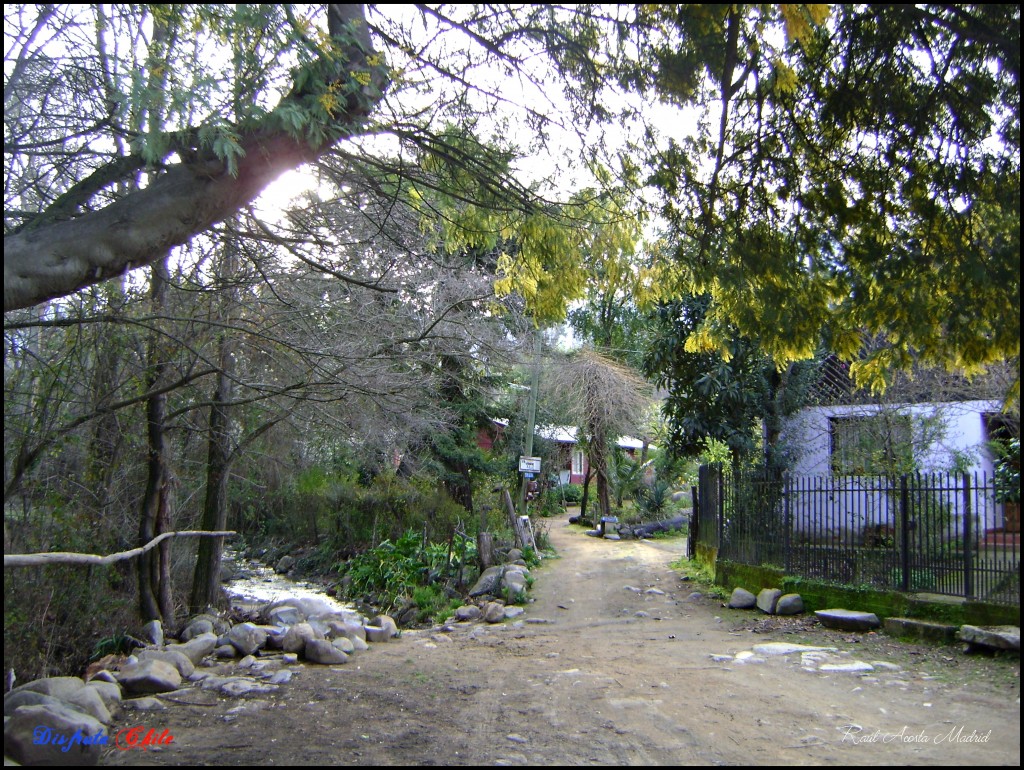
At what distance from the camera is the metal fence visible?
347 inches

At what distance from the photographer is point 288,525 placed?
2164 centimetres

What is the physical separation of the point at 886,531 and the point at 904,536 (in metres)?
0.62

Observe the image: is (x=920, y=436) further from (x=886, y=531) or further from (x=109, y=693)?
(x=109, y=693)


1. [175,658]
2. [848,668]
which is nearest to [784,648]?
[848,668]

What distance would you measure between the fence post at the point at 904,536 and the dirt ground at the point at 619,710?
37.3 inches

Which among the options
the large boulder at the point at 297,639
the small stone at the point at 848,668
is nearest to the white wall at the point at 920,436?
the small stone at the point at 848,668

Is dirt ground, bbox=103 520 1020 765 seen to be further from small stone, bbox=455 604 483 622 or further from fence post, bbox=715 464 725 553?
fence post, bbox=715 464 725 553

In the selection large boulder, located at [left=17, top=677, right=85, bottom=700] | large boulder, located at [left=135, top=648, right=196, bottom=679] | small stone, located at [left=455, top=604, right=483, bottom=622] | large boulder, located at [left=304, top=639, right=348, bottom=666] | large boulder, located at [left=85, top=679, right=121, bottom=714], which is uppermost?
large boulder, located at [left=17, top=677, right=85, bottom=700]

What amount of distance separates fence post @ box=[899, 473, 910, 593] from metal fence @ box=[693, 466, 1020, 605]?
0.01 metres

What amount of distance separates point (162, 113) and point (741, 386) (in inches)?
510

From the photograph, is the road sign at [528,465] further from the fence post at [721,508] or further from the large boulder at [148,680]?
the large boulder at [148,680]

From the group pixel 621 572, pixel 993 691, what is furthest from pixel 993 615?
pixel 621 572

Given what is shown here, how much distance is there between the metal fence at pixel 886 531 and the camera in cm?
881

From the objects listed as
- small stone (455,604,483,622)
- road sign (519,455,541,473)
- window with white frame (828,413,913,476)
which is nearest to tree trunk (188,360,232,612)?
small stone (455,604,483,622)
